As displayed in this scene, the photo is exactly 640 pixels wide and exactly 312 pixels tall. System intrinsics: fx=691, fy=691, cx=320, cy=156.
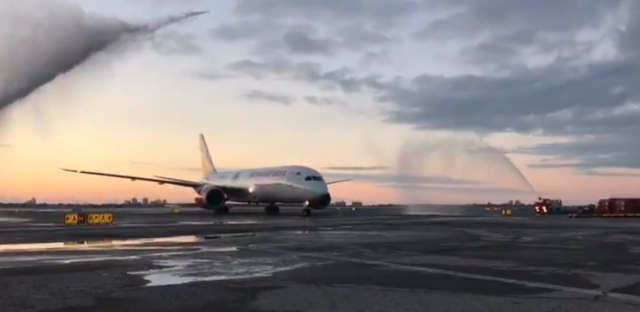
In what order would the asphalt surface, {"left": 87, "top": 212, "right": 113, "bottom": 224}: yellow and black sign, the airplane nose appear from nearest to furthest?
the asphalt surface
{"left": 87, "top": 212, "right": 113, "bottom": 224}: yellow and black sign
the airplane nose

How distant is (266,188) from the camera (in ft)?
204

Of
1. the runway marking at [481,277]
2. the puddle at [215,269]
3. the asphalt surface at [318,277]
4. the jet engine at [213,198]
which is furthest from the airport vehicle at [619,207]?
the puddle at [215,269]

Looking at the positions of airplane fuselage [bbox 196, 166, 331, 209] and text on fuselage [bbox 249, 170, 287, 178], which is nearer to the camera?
airplane fuselage [bbox 196, 166, 331, 209]

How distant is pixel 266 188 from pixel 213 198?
5575 millimetres

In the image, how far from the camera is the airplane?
58062 millimetres

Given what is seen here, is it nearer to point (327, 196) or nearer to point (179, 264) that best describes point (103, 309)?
point (179, 264)

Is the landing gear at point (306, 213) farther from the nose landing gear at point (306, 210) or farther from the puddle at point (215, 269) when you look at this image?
the puddle at point (215, 269)

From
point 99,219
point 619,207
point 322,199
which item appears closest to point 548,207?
point 619,207

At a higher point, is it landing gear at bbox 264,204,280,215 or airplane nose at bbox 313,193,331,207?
airplane nose at bbox 313,193,331,207

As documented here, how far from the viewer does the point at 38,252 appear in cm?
→ 1962

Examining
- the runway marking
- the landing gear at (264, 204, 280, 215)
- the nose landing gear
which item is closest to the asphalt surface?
the runway marking

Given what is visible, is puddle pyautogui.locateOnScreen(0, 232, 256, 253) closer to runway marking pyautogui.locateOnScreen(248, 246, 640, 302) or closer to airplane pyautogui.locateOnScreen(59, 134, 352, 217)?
runway marking pyautogui.locateOnScreen(248, 246, 640, 302)

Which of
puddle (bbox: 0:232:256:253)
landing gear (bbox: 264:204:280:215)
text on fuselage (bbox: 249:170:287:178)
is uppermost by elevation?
text on fuselage (bbox: 249:170:287:178)

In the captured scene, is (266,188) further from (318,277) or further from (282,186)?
Result: (318,277)
